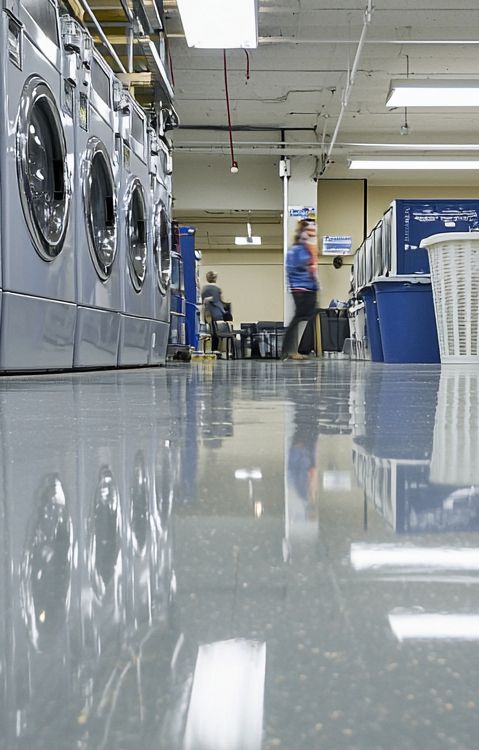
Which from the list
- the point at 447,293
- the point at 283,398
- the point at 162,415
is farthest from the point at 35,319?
the point at 447,293

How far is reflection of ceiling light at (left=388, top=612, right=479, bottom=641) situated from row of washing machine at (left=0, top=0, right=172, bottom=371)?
2.32 m

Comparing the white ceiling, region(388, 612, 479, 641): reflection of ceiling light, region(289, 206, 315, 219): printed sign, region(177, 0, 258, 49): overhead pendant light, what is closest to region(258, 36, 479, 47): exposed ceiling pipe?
the white ceiling

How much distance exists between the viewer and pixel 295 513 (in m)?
0.37

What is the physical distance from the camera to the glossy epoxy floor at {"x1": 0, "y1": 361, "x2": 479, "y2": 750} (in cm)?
16

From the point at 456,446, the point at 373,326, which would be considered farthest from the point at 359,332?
the point at 456,446

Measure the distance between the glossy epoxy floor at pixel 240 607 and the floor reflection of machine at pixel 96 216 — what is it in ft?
8.94

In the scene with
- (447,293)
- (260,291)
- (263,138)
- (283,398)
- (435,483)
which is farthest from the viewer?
(260,291)

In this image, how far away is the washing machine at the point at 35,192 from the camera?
2.36m

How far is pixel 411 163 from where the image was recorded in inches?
379

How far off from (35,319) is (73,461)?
2.14 meters

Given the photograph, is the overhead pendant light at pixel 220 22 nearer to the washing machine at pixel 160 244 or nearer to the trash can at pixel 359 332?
the washing machine at pixel 160 244

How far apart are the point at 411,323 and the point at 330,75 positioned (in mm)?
3943

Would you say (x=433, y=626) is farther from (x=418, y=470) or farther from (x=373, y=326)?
(x=373, y=326)

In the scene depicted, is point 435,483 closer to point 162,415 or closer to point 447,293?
point 162,415
